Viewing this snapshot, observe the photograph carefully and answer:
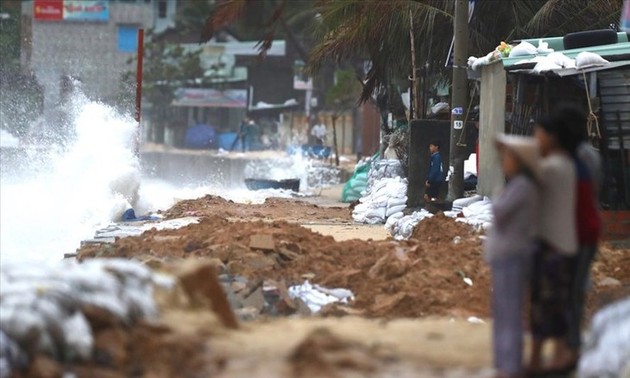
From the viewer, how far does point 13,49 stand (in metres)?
68.1

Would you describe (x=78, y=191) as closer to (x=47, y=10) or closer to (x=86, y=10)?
(x=47, y=10)

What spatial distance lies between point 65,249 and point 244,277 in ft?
23.9

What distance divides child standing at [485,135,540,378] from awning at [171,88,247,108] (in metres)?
67.8

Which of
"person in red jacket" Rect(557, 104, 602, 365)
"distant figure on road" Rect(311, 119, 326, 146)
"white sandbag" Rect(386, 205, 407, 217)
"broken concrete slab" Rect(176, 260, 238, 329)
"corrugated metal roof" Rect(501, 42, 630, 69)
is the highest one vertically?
"corrugated metal roof" Rect(501, 42, 630, 69)

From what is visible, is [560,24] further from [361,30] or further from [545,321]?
[545,321]

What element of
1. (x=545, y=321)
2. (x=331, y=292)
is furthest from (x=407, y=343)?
(x=331, y=292)

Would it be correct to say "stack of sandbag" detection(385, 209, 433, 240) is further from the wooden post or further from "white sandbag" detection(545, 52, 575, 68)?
"white sandbag" detection(545, 52, 575, 68)

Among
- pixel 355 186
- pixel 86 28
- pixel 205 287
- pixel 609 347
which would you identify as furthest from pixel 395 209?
pixel 86 28

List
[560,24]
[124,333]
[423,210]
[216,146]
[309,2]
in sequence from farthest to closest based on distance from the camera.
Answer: [216,146] → [309,2] → [560,24] → [423,210] → [124,333]

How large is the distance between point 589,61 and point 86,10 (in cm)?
6781

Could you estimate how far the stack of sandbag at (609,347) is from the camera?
7.86 meters

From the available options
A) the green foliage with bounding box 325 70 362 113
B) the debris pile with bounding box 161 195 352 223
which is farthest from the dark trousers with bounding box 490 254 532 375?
the green foliage with bounding box 325 70 362 113

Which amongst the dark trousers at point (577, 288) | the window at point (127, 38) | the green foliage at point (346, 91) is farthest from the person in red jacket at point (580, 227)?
the window at point (127, 38)

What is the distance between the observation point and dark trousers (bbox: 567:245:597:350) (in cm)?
801
